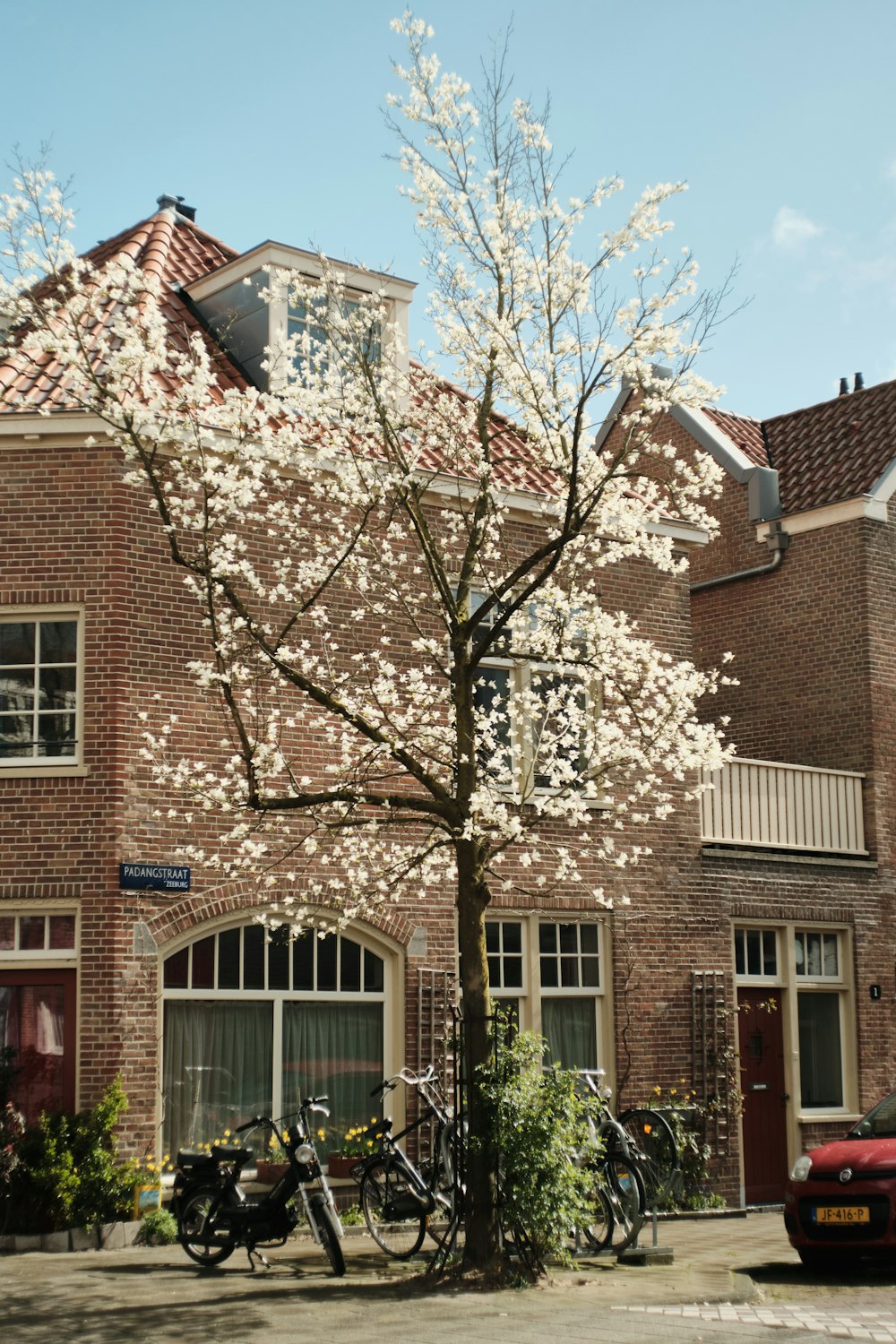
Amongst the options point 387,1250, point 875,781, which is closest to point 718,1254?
point 387,1250

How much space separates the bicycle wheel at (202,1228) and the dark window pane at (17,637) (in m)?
4.92

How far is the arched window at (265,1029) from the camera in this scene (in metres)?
13.2

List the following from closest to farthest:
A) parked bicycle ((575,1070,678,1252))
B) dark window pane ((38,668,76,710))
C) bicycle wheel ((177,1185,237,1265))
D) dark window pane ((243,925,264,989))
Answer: bicycle wheel ((177,1185,237,1265))
parked bicycle ((575,1070,678,1252))
dark window pane ((38,668,76,710))
dark window pane ((243,925,264,989))

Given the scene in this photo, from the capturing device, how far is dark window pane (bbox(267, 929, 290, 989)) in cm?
1380

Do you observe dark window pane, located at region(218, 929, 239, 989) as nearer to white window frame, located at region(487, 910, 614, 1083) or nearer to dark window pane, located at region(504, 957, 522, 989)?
white window frame, located at region(487, 910, 614, 1083)

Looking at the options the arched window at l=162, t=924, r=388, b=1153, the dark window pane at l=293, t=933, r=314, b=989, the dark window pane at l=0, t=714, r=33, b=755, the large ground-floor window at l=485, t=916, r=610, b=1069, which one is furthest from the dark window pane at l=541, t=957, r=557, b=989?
the dark window pane at l=0, t=714, r=33, b=755

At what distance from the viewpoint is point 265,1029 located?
13703mm

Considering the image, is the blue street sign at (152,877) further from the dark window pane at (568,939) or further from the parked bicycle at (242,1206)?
the dark window pane at (568,939)

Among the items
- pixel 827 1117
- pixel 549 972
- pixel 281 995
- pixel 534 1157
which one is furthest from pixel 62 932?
pixel 827 1117

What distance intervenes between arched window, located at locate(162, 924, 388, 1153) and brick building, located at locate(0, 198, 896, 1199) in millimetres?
25

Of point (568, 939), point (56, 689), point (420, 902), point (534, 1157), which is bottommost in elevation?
point (534, 1157)

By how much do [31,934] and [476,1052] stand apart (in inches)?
168

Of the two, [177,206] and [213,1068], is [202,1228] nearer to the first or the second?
[213,1068]

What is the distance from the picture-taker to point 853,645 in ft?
63.2
